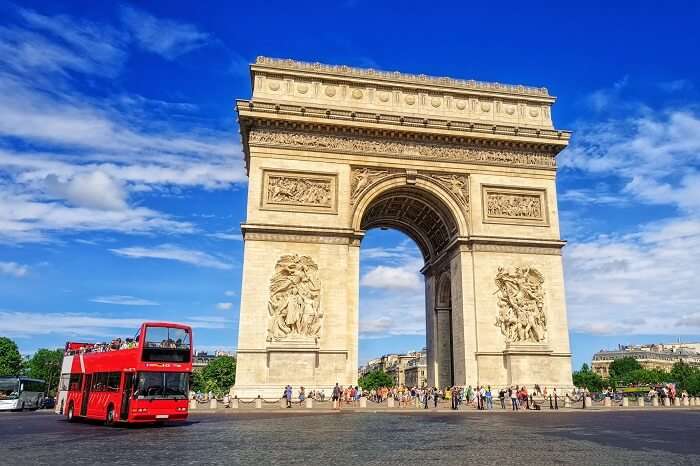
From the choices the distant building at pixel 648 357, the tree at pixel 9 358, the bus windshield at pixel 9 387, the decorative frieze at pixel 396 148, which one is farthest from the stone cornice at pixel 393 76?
the distant building at pixel 648 357

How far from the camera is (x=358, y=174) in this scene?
29188mm

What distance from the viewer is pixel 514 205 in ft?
99.2

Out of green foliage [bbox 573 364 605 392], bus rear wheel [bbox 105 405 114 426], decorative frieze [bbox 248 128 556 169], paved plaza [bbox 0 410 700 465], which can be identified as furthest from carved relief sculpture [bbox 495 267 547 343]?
green foliage [bbox 573 364 605 392]

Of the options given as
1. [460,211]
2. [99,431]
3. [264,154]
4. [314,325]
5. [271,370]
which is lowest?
[99,431]

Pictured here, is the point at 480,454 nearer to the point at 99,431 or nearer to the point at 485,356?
the point at 99,431

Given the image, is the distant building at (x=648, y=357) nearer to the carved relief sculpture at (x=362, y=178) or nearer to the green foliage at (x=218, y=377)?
the green foliage at (x=218, y=377)

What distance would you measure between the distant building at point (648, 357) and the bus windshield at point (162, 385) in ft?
392

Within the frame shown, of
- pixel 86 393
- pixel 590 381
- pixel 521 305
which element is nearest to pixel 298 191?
pixel 521 305

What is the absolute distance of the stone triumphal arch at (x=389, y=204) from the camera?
2614 centimetres

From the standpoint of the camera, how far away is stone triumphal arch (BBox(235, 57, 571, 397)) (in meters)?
26.1

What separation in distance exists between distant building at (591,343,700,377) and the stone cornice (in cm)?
10324

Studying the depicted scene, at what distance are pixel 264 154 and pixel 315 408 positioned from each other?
41.6ft

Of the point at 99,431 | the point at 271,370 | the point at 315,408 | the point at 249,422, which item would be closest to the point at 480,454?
the point at 249,422

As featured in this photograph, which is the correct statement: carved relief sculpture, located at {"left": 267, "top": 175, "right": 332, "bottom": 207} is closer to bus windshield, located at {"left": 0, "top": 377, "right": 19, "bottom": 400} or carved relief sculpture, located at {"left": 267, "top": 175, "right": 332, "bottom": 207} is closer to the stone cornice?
the stone cornice
